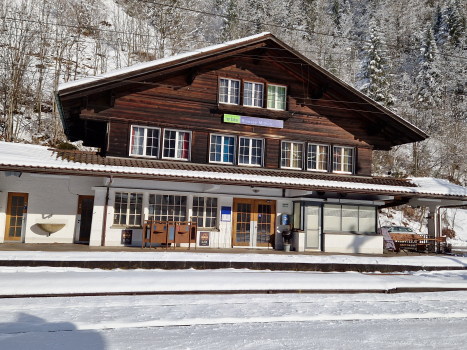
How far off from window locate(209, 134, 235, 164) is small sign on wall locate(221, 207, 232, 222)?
2.19 metres

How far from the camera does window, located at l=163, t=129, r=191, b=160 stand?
54.3 ft

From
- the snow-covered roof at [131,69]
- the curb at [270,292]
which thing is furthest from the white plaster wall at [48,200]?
the curb at [270,292]

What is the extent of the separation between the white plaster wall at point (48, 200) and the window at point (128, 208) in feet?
3.35

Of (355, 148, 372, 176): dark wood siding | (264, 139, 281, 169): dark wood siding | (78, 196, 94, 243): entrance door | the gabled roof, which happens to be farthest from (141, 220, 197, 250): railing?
(355, 148, 372, 176): dark wood siding

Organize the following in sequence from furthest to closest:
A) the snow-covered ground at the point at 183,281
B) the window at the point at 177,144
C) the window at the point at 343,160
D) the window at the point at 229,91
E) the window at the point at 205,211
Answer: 1. the window at the point at 343,160
2. the window at the point at 229,91
3. the window at the point at 177,144
4. the window at the point at 205,211
5. the snow-covered ground at the point at 183,281

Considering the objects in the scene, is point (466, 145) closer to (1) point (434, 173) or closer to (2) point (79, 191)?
(1) point (434, 173)

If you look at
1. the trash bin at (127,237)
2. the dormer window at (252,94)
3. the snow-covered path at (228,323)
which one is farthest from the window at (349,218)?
the trash bin at (127,237)

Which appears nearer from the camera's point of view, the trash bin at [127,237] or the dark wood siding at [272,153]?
the trash bin at [127,237]

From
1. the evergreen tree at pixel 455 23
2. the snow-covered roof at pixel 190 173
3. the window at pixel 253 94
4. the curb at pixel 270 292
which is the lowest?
the curb at pixel 270 292

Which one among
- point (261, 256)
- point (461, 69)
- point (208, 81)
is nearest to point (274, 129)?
point (208, 81)

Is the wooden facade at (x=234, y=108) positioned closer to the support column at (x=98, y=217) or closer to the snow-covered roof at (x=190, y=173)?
the snow-covered roof at (x=190, y=173)

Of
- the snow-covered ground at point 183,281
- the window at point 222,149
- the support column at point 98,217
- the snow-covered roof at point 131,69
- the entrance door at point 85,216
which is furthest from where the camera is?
the window at point 222,149

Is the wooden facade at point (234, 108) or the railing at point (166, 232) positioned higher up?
the wooden facade at point (234, 108)

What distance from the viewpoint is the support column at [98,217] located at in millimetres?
14406
